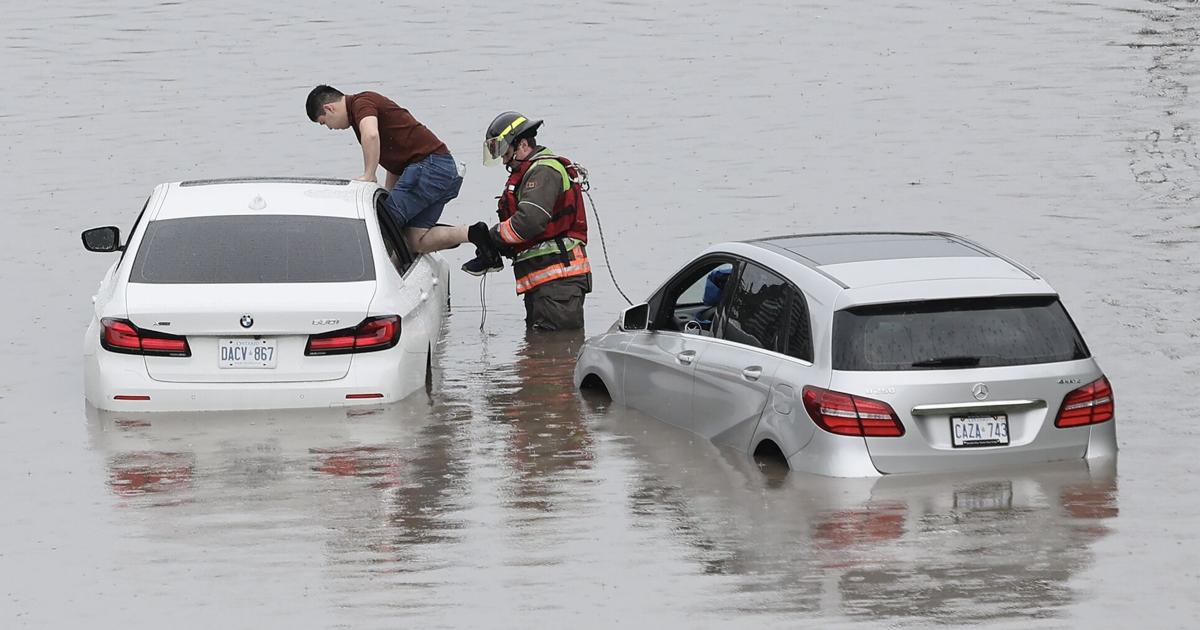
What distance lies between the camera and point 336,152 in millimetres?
27078

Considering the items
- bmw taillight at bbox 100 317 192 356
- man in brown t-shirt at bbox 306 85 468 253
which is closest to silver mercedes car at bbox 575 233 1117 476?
bmw taillight at bbox 100 317 192 356

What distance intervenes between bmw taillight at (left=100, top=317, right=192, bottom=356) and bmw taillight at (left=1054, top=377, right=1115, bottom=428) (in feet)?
17.5

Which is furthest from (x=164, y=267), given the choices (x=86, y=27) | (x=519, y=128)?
(x=86, y=27)

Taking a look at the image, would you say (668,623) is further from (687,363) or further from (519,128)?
(519,128)

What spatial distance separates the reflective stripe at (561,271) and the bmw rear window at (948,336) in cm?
616

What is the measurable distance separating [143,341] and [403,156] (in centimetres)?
472

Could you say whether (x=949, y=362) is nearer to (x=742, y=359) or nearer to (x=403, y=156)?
(x=742, y=359)

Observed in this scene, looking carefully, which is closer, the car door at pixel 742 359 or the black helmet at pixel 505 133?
the car door at pixel 742 359

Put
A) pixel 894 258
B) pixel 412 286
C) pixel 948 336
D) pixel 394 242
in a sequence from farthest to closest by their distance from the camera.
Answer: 1. pixel 394 242
2. pixel 412 286
3. pixel 894 258
4. pixel 948 336

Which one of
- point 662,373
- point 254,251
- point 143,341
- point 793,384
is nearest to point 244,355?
point 143,341

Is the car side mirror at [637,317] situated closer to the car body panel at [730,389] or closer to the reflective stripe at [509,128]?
the car body panel at [730,389]

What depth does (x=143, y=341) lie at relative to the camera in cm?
1240

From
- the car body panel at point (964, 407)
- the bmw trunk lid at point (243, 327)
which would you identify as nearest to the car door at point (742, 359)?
the car body panel at point (964, 407)

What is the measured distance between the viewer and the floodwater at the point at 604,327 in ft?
29.4
